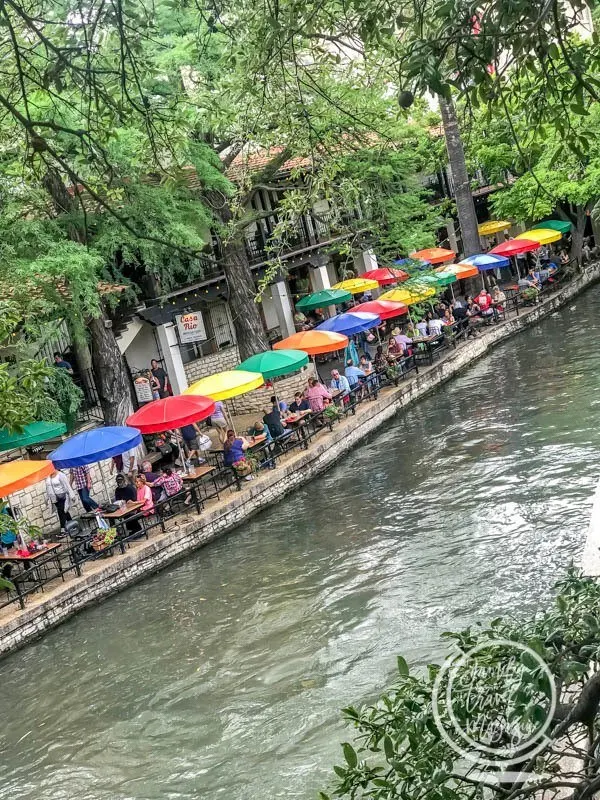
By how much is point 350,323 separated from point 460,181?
1073 centimetres

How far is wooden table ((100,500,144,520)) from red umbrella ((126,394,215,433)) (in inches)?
55.1

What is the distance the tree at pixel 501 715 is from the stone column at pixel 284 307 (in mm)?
31651

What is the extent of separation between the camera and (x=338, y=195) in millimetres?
7688

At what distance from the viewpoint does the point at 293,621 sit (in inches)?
534

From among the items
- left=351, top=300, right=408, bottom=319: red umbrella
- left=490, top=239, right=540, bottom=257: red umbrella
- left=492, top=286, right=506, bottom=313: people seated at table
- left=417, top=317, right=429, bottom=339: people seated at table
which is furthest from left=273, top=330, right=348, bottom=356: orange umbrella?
left=490, top=239, right=540, bottom=257: red umbrella

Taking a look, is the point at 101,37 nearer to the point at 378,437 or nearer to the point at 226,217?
the point at 378,437

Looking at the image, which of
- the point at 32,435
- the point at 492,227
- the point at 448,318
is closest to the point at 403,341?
the point at 448,318

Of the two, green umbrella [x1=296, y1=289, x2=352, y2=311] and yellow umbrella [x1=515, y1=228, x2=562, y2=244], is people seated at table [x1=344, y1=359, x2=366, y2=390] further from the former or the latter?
yellow umbrella [x1=515, y1=228, x2=562, y2=244]

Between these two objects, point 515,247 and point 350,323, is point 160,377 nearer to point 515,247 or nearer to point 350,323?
point 350,323

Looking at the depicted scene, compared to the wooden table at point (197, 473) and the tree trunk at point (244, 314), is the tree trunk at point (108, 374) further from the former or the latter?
the tree trunk at point (244, 314)

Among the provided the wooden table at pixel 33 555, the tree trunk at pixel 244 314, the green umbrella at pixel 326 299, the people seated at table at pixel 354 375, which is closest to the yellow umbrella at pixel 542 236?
the green umbrella at pixel 326 299

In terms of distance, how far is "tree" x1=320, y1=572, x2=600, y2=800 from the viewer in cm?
317

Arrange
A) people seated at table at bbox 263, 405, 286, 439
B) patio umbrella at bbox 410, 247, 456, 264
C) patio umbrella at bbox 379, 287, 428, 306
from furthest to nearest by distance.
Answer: patio umbrella at bbox 410, 247, 456, 264
patio umbrella at bbox 379, 287, 428, 306
people seated at table at bbox 263, 405, 286, 439

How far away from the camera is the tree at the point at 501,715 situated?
3170 millimetres
